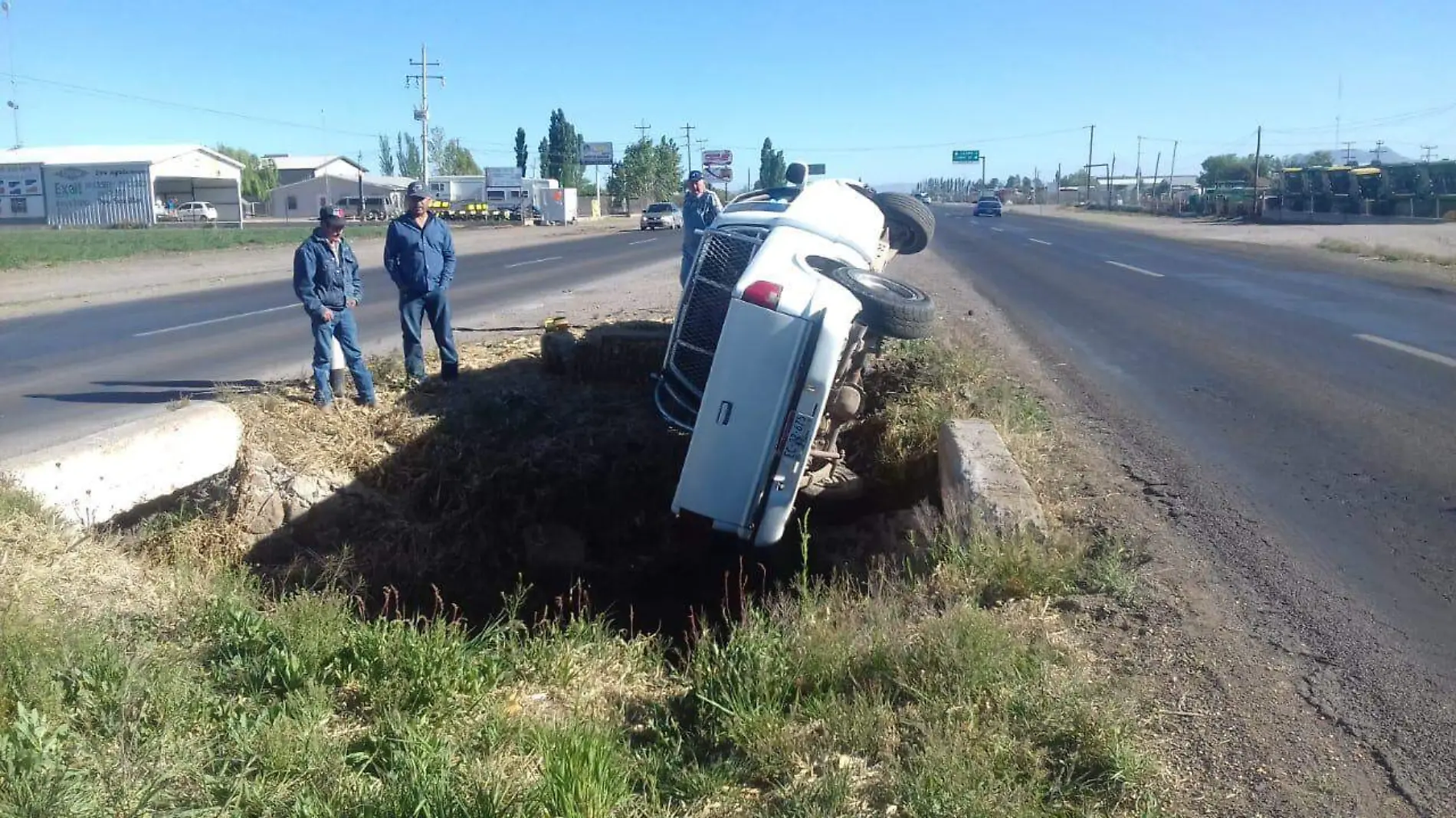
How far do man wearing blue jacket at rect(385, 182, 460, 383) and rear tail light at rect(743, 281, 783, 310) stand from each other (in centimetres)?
352

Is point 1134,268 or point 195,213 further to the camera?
point 195,213

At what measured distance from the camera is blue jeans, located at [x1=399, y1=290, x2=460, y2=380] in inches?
353

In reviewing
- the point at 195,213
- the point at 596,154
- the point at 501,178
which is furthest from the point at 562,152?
the point at 195,213

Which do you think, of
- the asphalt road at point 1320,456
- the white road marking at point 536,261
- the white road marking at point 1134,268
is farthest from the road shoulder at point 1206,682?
the white road marking at point 536,261

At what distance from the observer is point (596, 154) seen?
10569 centimetres

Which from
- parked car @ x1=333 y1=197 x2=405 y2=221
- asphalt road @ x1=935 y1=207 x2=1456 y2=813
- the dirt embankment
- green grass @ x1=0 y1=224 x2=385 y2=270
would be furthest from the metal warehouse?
asphalt road @ x1=935 y1=207 x2=1456 y2=813

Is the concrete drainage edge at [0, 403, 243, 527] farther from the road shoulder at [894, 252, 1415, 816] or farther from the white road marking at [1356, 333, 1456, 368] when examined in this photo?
the white road marking at [1356, 333, 1456, 368]

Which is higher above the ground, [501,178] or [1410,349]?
[501,178]

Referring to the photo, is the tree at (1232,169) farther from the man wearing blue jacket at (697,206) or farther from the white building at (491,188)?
the man wearing blue jacket at (697,206)

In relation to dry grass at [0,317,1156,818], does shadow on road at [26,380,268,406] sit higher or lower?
higher

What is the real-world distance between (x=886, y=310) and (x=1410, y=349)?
878 centimetres

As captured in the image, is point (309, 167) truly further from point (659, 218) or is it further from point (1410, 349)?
point (1410, 349)

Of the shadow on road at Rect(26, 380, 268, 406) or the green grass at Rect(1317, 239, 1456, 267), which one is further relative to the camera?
the green grass at Rect(1317, 239, 1456, 267)

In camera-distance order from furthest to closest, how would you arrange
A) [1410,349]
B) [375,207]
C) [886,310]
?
[375,207], [1410,349], [886,310]
